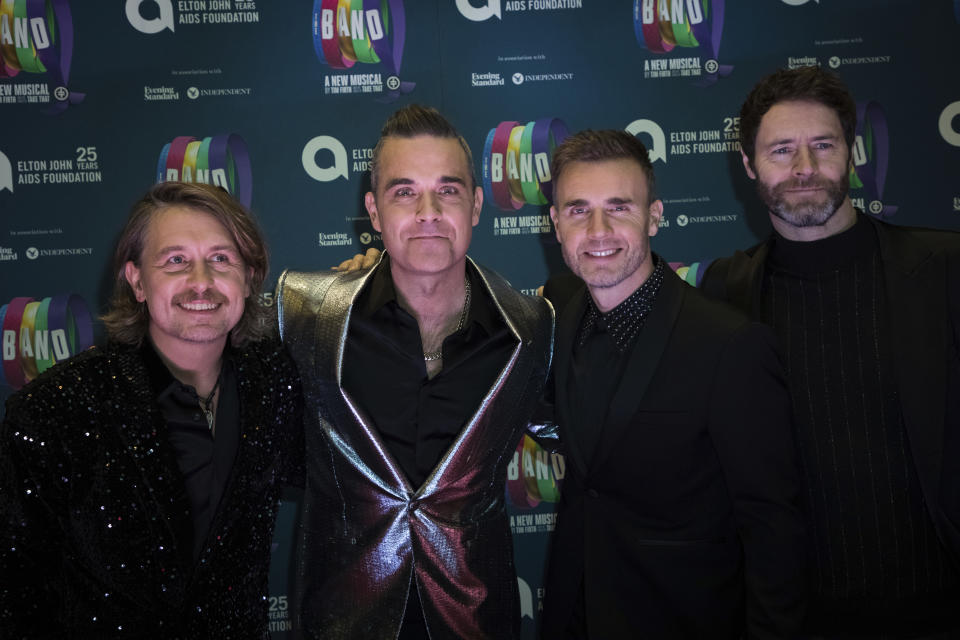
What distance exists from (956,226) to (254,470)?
3859 millimetres

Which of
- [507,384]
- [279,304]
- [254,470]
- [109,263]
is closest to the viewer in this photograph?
[254,470]

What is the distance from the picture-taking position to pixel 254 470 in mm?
1788

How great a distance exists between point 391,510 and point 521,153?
7.67 ft

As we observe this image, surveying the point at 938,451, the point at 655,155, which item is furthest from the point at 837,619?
the point at 655,155

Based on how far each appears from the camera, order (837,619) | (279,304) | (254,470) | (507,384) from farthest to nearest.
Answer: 1. (279,304)
2. (507,384)
3. (837,619)
4. (254,470)

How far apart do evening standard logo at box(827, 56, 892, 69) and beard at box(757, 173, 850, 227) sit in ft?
6.89

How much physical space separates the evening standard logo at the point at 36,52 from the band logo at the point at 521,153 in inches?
84.0

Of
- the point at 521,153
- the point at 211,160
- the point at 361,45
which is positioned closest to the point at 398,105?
the point at 361,45

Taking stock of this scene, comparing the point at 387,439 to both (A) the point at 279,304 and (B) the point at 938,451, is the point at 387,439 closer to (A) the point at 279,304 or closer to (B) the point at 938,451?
(A) the point at 279,304

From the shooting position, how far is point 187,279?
5.87 feet

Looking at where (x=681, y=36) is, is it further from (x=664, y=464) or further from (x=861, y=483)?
(x=664, y=464)

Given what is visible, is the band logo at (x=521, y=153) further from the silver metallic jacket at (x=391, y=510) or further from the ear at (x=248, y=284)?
the ear at (x=248, y=284)

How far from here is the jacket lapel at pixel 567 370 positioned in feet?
6.29

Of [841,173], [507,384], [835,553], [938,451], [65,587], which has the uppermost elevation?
[841,173]
